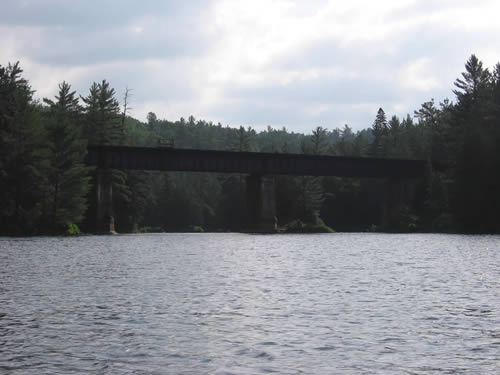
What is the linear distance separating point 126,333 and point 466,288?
13.8 m

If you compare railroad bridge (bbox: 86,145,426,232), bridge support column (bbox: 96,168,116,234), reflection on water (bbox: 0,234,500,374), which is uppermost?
railroad bridge (bbox: 86,145,426,232)

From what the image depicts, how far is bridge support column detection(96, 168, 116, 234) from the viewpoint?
8994cm

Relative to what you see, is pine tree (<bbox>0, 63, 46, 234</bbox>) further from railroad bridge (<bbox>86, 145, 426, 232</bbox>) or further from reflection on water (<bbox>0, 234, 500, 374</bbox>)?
reflection on water (<bbox>0, 234, 500, 374</bbox>)

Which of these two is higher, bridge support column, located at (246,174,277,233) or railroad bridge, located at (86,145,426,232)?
railroad bridge, located at (86,145,426,232)

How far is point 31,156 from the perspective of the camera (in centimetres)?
7256

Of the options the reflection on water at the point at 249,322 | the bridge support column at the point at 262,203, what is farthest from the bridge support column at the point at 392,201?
the reflection on water at the point at 249,322

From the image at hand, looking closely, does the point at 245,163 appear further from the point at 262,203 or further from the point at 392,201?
the point at 392,201

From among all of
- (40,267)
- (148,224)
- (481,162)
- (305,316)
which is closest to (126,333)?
(305,316)

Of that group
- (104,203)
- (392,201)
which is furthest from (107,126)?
(392,201)

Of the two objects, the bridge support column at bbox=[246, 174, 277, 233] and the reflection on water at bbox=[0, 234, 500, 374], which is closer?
the reflection on water at bbox=[0, 234, 500, 374]

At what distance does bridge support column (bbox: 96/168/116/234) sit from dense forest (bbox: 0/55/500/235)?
1386 mm

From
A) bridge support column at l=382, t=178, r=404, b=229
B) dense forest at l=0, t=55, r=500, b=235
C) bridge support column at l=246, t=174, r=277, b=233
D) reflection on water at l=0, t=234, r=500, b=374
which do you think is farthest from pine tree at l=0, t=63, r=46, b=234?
bridge support column at l=382, t=178, r=404, b=229

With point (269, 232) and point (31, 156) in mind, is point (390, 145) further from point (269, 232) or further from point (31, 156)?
point (31, 156)

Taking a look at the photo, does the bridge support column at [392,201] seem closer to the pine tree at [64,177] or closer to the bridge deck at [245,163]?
the bridge deck at [245,163]
